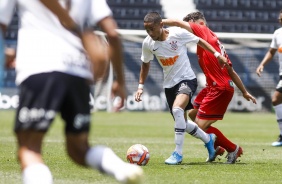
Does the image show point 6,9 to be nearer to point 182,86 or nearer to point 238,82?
point 182,86

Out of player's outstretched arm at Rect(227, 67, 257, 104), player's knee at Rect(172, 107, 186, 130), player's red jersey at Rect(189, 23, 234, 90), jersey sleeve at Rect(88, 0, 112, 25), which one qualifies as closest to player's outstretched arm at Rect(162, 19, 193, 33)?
player's red jersey at Rect(189, 23, 234, 90)

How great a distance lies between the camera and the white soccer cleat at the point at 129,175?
14.9 feet

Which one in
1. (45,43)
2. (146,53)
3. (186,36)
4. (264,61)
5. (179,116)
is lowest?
(264,61)

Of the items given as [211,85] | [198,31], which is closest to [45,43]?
[198,31]

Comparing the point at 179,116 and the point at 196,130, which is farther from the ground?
the point at 179,116

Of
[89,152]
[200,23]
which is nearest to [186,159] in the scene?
[200,23]

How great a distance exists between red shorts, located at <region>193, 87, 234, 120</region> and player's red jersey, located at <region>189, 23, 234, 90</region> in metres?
0.08

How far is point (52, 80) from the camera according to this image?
4.58m

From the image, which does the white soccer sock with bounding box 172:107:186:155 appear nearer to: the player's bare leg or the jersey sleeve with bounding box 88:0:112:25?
the jersey sleeve with bounding box 88:0:112:25

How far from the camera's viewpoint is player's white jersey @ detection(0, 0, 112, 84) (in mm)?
4633

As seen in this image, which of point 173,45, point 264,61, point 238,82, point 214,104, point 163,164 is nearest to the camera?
Result: point 163,164

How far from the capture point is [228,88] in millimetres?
10500

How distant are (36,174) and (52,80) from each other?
1.73ft

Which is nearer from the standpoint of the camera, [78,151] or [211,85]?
[78,151]
